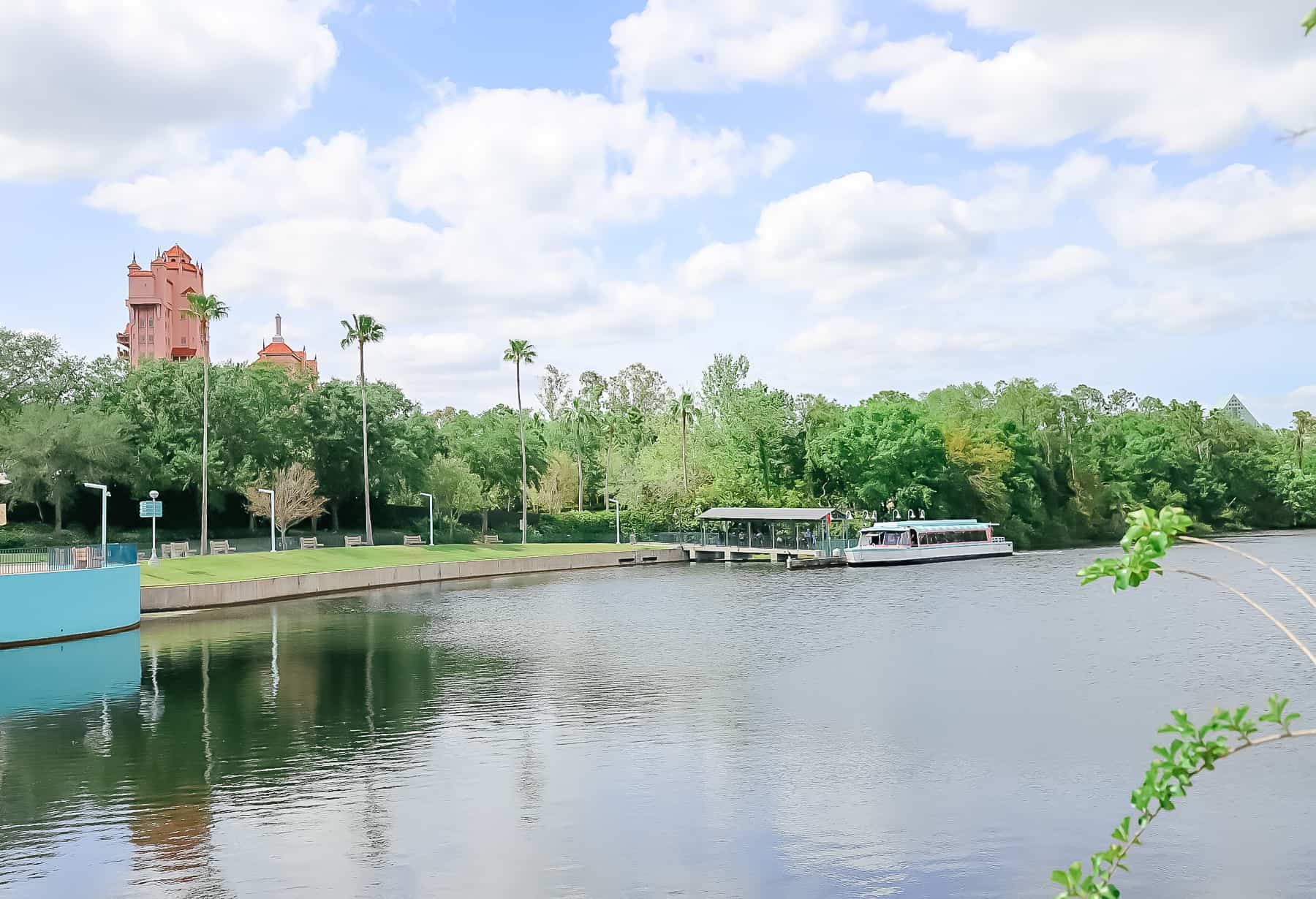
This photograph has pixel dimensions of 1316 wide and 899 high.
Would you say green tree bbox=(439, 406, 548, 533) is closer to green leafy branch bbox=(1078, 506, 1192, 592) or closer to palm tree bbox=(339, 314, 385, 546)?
palm tree bbox=(339, 314, 385, 546)

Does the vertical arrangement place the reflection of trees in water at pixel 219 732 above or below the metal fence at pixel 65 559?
below

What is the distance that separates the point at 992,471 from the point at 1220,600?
5693cm

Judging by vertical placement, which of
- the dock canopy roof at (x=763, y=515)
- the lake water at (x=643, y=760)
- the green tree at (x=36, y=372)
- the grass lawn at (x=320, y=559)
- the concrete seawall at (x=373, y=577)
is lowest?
the lake water at (x=643, y=760)

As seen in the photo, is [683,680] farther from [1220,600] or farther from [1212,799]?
[1220,600]

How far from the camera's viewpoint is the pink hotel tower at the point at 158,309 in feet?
436

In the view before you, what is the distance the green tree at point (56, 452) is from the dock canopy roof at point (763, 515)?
4844cm

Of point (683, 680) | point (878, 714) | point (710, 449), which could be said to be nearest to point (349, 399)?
point (710, 449)

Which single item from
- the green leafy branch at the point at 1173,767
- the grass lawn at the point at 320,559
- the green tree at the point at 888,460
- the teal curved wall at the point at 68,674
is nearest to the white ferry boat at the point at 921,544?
the green tree at the point at 888,460

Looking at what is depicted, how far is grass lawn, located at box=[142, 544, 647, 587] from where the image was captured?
60094 millimetres

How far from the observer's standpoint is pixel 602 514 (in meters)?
105

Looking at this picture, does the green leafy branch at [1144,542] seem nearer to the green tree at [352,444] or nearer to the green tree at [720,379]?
the green tree at [352,444]

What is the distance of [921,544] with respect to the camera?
90.5 metres

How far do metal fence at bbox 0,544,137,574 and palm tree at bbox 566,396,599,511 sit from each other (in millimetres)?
63590

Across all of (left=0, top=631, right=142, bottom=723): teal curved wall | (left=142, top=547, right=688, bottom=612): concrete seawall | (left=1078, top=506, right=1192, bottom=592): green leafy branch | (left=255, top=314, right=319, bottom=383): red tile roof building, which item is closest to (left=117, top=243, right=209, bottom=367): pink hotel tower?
(left=255, top=314, right=319, bottom=383): red tile roof building
